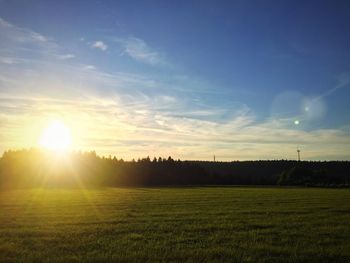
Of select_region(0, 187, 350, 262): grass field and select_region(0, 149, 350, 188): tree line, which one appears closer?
select_region(0, 187, 350, 262): grass field

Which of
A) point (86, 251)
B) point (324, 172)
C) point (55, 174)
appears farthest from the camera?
point (324, 172)

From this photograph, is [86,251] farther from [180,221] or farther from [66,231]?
[180,221]

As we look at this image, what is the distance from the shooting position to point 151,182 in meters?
132

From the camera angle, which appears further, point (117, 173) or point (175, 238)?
point (117, 173)

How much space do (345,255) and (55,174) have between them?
360 feet

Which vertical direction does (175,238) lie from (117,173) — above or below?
below

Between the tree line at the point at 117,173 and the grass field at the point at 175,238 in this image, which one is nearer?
the grass field at the point at 175,238

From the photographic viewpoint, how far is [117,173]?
133625mm

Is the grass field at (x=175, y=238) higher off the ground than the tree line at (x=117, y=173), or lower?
lower

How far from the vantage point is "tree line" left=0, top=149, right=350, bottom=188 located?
382ft

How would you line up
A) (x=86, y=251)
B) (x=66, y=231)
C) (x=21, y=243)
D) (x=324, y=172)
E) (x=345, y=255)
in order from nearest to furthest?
(x=345, y=255), (x=86, y=251), (x=21, y=243), (x=66, y=231), (x=324, y=172)

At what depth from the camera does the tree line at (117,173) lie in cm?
11644

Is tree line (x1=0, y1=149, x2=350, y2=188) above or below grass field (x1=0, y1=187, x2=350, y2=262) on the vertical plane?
above

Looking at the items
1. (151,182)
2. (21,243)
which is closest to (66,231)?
(21,243)
